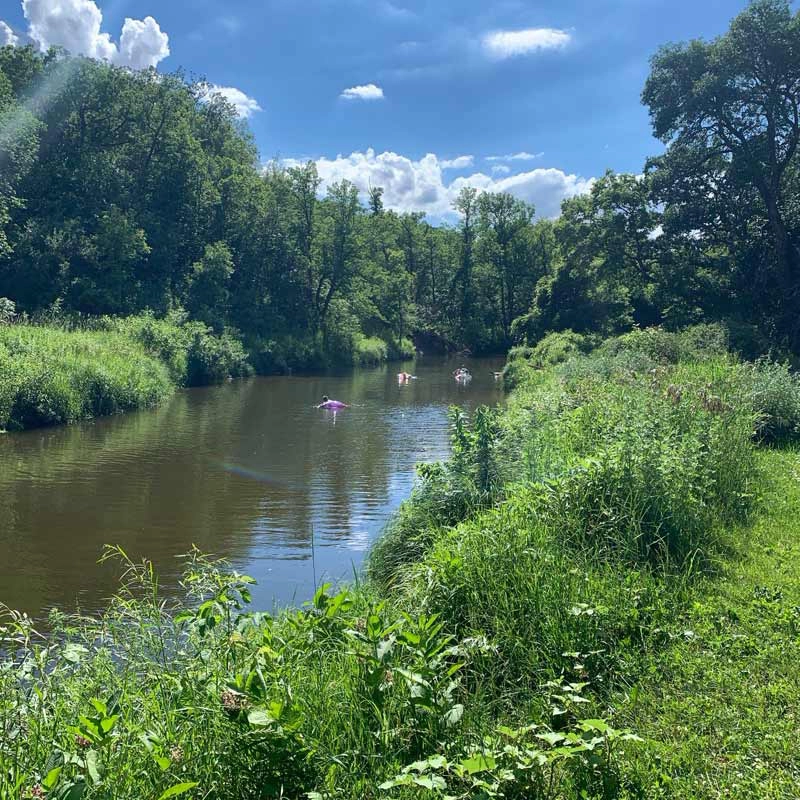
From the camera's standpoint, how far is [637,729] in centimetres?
353

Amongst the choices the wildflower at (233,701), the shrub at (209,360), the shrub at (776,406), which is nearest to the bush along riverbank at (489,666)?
the wildflower at (233,701)

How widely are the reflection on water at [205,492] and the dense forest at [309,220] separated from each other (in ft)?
47.3

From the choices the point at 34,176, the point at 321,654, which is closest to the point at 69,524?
the point at 321,654

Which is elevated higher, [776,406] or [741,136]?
[741,136]

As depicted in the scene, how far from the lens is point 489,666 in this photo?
4.12m

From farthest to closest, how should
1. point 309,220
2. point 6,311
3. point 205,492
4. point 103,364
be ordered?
point 309,220 → point 6,311 → point 103,364 → point 205,492

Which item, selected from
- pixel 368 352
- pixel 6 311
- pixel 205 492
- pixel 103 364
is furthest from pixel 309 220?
pixel 205 492

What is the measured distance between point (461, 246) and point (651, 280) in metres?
41.8

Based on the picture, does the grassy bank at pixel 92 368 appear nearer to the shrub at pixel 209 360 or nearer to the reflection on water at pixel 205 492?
the shrub at pixel 209 360

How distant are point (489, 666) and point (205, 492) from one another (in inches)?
358

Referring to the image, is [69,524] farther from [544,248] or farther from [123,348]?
[544,248]

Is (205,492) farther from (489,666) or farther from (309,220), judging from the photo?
(309,220)

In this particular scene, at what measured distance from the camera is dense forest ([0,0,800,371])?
2541 centimetres

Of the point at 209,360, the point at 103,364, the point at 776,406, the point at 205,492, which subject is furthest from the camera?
the point at 209,360
